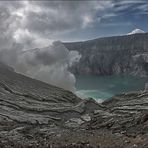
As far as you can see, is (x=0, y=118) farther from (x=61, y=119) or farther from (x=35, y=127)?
(x=61, y=119)

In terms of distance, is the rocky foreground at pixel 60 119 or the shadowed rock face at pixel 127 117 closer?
the rocky foreground at pixel 60 119

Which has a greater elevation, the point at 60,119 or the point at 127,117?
the point at 60,119

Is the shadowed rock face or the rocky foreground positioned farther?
the shadowed rock face

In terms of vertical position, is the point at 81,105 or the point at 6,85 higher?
the point at 6,85

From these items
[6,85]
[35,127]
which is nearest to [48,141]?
[35,127]

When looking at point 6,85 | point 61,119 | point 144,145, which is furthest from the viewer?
point 6,85

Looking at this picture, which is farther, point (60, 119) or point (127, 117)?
point (60, 119)

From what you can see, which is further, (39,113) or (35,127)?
(39,113)

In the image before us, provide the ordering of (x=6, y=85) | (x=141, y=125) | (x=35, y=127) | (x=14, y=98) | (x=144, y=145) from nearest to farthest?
(x=144, y=145)
(x=141, y=125)
(x=35, y=127)
(x=14, y=98)
(x=6, y=85)
